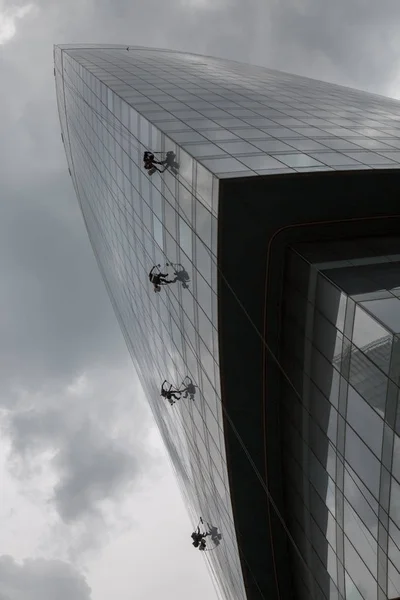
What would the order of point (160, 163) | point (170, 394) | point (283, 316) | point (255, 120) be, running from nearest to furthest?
point (283, 316), point (160, 163), point (255, 120), point (170, 394)

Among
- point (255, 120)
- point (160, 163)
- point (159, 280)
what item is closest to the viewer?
point (160, 163)

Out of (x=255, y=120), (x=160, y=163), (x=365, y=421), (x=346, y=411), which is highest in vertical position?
(x=255, y=120)

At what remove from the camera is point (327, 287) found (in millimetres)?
18188

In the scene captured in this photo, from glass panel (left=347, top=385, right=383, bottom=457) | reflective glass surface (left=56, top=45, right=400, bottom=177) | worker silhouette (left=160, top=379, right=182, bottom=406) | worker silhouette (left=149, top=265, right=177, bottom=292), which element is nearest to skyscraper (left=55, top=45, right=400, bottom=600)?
glass panel (left=347, top=385, right=383, bottom=457)

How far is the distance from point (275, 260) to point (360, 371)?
6396 millimetres

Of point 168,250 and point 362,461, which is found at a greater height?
point 168,250

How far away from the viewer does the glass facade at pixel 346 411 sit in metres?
15.9

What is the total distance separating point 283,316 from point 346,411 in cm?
544

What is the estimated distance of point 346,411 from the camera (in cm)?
1795

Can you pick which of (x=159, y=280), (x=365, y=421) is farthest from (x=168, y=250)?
(x=365, y=421)

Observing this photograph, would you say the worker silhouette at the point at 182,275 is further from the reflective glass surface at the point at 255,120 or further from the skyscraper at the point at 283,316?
the reflective glass surface at the point at 255,120

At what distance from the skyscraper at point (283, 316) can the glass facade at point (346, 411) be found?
0.26 feet

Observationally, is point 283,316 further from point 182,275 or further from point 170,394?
point 170,394

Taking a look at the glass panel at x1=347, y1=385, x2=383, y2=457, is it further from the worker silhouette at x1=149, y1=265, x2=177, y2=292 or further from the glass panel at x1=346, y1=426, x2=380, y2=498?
the worker silhouette at x1=149, y1=265, x2=177, y2=292
